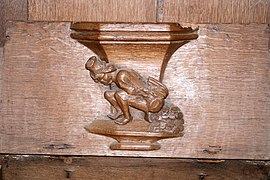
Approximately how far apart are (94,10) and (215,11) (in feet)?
0.71

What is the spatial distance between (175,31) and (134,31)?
67 mm

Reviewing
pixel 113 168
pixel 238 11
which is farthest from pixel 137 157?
pixel 238 11

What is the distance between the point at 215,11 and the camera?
36.9 inches

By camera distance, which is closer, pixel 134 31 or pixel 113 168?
pixel 134 31

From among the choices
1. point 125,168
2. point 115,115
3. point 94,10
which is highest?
point 94,10

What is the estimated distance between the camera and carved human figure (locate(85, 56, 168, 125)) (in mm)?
903

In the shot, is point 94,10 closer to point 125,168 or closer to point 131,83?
point 131,83

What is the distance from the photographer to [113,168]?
3.21 feet

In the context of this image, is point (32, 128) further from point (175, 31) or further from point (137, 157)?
point (175, 31)

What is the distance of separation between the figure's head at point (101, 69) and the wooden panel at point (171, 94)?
0.03 m

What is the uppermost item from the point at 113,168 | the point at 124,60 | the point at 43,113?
the point at 124,60

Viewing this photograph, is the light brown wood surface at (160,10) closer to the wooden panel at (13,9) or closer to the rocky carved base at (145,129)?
the wooden panel at (13,9)

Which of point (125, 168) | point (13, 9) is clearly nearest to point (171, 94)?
point (125, 168)

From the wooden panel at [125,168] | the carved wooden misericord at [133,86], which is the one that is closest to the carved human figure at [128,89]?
the carved wooden misericord at [133,86]
